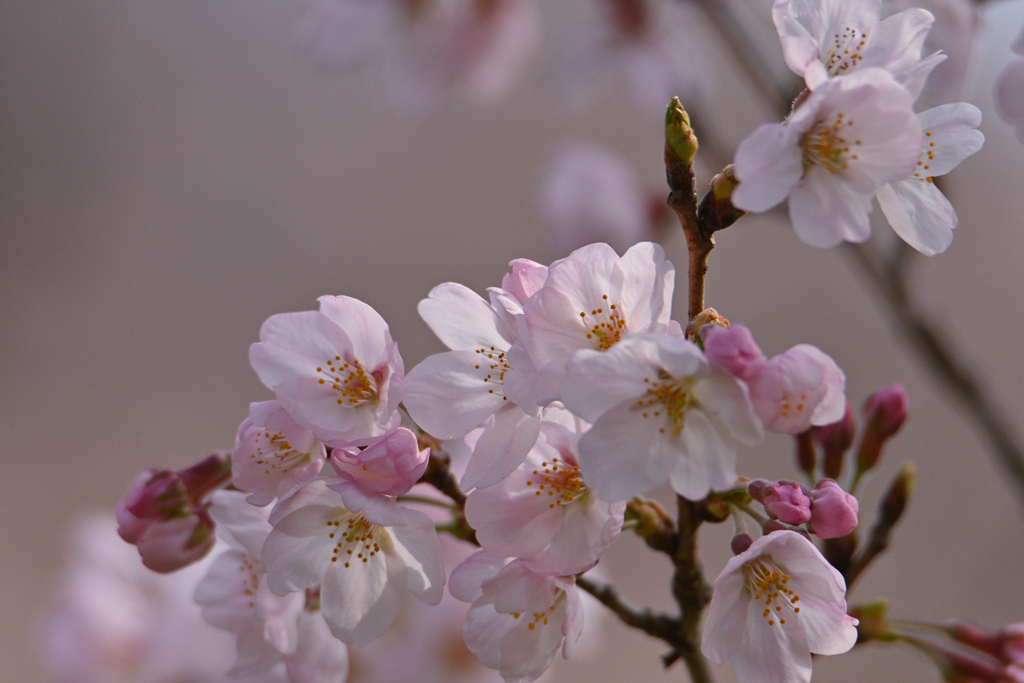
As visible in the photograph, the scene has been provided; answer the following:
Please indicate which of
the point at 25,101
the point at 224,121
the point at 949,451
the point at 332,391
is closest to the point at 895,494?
the point at 332,391

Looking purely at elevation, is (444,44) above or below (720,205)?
above

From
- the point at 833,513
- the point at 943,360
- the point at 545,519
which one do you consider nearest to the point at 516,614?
the point at 545,519

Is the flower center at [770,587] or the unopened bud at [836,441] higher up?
the flower center at [770,587]

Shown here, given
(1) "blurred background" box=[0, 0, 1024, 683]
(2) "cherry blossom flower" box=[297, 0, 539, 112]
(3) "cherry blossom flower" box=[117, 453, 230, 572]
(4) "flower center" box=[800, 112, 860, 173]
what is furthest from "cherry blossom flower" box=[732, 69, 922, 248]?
(1) "blurred background" box=[0, 0, 1024, 683]

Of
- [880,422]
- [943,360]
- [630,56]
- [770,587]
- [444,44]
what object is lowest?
[943,360]

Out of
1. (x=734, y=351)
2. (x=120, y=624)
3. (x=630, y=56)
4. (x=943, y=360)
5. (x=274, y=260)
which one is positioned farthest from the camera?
(x=274, y=260)

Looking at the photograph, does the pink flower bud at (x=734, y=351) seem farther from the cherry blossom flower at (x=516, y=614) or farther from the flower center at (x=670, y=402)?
the cherry blossom flower at (x=516, y=614)

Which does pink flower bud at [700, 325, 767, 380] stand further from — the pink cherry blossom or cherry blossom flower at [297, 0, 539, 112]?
cherry blossom flower at [297, 0, 539, 112]

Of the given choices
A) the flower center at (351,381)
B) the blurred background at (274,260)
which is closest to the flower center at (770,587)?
the flower center at (351,381)

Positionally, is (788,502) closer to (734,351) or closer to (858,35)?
(734,351)
